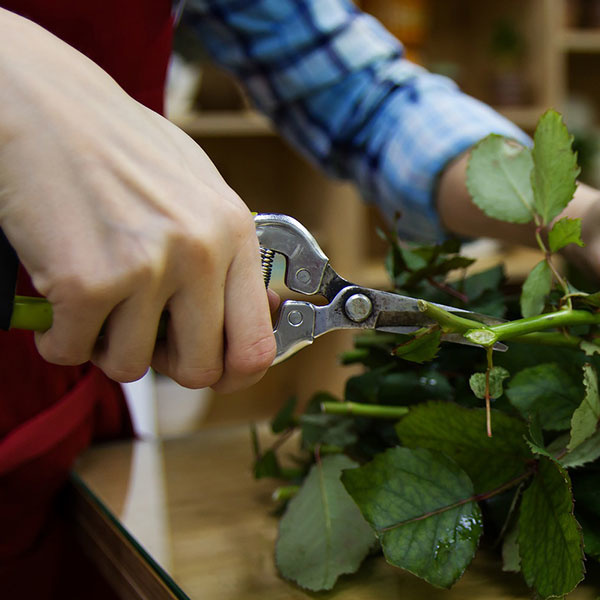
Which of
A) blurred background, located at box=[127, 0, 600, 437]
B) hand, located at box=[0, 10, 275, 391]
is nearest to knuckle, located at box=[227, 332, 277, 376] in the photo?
hand, located at box=[0, 10, 275, 391]

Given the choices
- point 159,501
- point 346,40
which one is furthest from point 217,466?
point 346,40

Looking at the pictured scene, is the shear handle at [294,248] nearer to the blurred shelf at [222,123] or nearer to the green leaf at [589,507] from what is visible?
the green leaf at [589,507]

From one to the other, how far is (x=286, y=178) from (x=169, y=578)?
1.47 m

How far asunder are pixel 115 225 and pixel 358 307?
116mm

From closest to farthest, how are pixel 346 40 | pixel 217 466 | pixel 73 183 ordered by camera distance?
pixel 73 183 < pixel 217 466 < pixel 346 40

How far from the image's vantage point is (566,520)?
0.90 feet

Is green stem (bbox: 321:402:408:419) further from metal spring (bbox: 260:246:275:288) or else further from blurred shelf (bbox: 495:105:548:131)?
blurred shelf (bbox: 495:105:548:131)

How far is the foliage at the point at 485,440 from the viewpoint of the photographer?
0.98 feet

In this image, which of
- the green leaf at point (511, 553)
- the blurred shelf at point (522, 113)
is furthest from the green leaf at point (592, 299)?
the blurred shelf at point (522, 113)

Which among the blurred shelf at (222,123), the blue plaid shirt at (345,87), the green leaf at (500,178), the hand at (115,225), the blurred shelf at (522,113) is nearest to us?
the hand at (115,225)

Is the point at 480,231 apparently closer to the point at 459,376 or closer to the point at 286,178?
the point at 459,376

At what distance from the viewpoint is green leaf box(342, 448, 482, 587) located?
30 centimetres

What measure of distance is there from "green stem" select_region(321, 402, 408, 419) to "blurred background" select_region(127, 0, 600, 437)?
1.03 meters

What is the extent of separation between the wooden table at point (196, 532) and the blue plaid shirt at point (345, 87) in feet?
0.92
